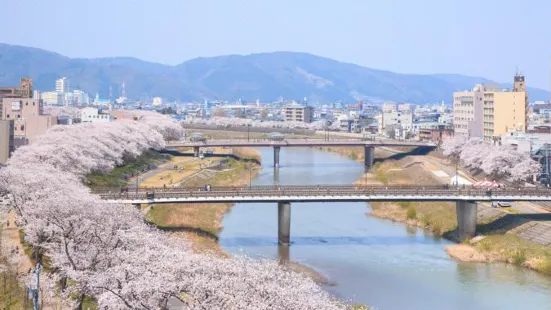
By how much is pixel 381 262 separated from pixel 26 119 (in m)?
32.6

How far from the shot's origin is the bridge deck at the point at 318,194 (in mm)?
30266

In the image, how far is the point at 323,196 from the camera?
101 ft

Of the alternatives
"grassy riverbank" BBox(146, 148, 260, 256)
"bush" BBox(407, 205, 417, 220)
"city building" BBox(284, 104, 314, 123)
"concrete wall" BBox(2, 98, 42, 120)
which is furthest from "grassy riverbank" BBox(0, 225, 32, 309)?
"city building" BBox(284, 104, 314, 123)

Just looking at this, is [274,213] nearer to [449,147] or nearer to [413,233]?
[413,233]

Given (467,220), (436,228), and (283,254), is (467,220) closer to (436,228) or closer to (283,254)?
(436,228)

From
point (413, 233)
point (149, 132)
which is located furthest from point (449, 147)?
point (413, 233)

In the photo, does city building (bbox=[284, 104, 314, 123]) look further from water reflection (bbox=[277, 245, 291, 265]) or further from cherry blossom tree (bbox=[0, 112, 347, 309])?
cherry blossom tree (bbox=[0, 112, 347, 309])

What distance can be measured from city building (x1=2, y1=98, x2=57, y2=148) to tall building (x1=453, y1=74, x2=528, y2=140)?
31.1 meters

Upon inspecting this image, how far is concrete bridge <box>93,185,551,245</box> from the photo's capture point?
30.3 m

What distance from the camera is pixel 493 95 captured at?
63.2 m

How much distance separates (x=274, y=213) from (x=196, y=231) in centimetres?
1009

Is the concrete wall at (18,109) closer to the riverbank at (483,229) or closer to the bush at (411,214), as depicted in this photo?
the riverbank at (483,229)

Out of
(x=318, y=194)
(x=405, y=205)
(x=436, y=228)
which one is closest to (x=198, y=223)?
(x=318, y=194)

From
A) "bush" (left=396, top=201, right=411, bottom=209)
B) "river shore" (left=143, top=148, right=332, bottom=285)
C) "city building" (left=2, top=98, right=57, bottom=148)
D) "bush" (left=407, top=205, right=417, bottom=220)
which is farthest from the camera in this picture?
"city building" (left=2, top=98, right=57, bottom=148)
